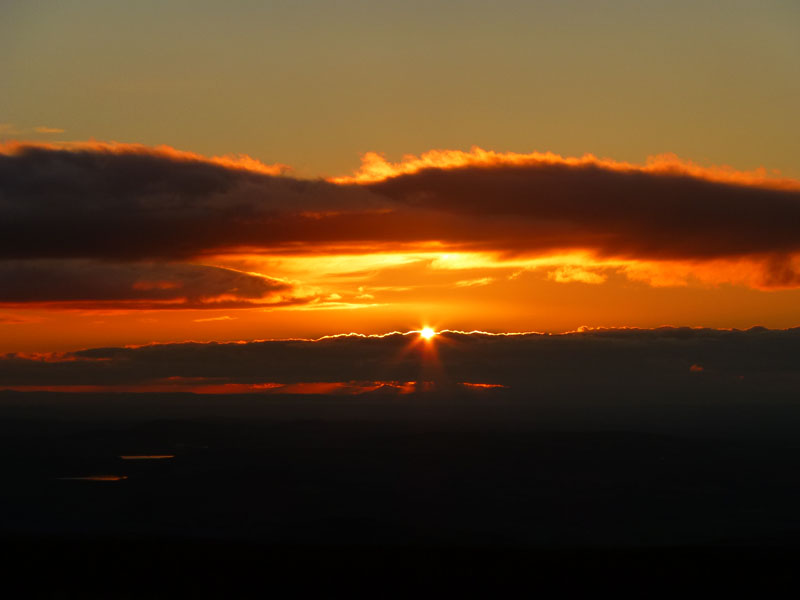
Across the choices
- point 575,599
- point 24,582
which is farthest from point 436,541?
point 24,582

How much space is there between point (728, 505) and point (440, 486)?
59.7 metres

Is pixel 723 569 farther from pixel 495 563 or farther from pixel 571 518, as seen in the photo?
pixel 571 518

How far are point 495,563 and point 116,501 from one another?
9632cm

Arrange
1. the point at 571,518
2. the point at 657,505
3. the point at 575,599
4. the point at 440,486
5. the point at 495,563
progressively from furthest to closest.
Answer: the point at 440,486, the point at 657,505, the point at 571,518, the point at 495,563, the point at 575,599

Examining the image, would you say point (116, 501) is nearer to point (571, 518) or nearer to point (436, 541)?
point (436, 541)

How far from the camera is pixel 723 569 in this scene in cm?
10750

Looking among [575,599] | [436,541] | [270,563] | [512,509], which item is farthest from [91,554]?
[512,509]

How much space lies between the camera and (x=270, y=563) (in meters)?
111

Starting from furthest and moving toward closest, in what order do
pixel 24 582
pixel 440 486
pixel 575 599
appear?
pixel 440 486 < pixel 24 582 < pixel 575 599

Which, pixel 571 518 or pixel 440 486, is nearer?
pixel 571 518

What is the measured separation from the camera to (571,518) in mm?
158625

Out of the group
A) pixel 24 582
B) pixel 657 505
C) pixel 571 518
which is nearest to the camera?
pixel 24 582

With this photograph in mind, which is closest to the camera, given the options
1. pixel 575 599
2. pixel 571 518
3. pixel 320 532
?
pixel 575 599

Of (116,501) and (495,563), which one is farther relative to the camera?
(116,501)
